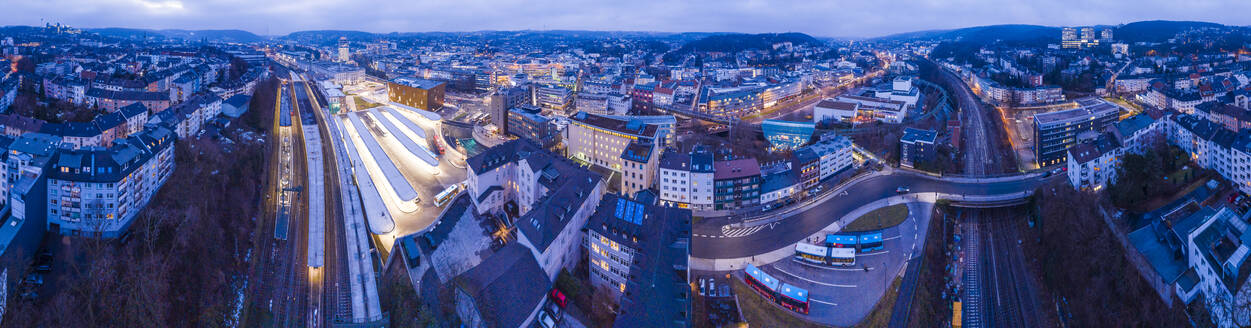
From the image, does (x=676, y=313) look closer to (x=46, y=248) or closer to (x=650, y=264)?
(x=650, y=264)

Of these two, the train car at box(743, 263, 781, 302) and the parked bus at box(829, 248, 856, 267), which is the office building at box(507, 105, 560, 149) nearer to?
the train car at box(743, 263, 781, 302)

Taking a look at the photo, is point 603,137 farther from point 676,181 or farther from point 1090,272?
point 1090,272

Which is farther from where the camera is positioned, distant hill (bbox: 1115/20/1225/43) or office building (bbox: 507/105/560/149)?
distant hill (bbox: 1115/20/1225/43)

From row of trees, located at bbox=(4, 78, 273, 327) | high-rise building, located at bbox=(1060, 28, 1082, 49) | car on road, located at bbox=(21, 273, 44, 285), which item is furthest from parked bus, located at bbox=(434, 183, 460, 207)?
A: high-rise building, located at bbox=(1060, 28, 1082, 49)

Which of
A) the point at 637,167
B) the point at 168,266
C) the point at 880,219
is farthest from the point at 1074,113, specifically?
the point at 168,266

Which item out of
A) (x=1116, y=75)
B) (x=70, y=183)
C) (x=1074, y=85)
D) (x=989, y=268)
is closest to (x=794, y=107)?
(x=1074, y=85)

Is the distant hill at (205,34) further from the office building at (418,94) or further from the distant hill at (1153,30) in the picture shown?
the distant hill at (1153,30)
